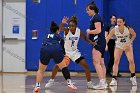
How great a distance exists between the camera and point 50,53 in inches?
338

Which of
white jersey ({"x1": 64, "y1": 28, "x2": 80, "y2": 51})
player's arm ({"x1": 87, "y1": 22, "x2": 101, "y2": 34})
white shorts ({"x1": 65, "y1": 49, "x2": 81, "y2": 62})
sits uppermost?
player's arm ({"x1": 87, "y1": 22, "x2": 101, "y2": 34})

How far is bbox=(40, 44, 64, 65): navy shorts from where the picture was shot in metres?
8.59

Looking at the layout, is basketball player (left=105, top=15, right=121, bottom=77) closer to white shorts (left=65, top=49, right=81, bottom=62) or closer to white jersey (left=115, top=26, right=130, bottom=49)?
white jersey (left=115, top=26, right=130, bottom=49)

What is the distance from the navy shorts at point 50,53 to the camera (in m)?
8.59

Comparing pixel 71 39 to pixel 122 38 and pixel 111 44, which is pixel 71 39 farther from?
pixel 111 44

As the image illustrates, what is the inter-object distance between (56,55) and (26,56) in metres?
6.88

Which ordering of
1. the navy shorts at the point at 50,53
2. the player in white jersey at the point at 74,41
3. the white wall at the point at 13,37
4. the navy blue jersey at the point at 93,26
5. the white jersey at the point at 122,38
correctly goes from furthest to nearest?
the white wall at the point at 13,37
the white jersey at the point at 122,38
the player in white jersey at the point at 74,41
the navy blue jersey at the point at 93,26
the navy shorts at the point at 50,53

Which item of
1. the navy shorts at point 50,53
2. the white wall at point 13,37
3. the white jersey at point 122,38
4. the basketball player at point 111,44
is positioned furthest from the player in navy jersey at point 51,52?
the white wall at point 13,37

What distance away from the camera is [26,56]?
1535 centimetres

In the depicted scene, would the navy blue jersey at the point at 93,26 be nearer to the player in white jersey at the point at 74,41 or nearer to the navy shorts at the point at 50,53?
the player in white jersey at the point at 74,41

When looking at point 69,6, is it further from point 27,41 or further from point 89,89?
point 89,89

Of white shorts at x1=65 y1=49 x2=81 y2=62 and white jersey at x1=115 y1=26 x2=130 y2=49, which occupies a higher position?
white jersey at x1=115 y1=26 x2=130 y2=49

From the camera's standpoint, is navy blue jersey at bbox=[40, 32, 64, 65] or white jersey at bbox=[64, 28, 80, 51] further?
white jersey at bbox=[64, 28, 80, 51]

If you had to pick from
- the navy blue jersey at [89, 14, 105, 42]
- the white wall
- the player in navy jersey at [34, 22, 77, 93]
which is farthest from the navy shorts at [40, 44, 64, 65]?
the white wall
